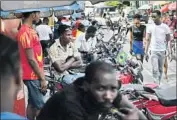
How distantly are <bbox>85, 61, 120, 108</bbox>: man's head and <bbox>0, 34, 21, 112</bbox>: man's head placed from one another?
1057mm

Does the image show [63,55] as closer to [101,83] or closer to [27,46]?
[27,46]

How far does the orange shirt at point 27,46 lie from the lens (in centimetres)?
515

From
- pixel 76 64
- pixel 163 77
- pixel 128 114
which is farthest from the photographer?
pixel 163 77

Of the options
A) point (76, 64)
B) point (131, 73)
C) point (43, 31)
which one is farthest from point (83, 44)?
point (76, 64)

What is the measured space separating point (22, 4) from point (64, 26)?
84.3 inches

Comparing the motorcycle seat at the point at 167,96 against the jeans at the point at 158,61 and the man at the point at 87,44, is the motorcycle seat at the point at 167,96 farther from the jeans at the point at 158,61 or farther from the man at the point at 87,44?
the man at the point at 87,44

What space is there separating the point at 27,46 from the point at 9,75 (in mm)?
3287

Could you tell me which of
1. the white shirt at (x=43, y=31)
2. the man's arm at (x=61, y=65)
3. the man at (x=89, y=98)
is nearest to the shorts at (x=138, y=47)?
the white shirt at (x=43, y=31)

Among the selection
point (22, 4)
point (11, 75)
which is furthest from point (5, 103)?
point (22, 4)

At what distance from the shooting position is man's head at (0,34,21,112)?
1837 millimetres

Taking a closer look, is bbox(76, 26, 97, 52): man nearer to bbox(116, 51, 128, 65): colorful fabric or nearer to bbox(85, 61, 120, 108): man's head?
bbox(116, 51, 128, 65): colorful fabric

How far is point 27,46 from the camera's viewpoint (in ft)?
16.8

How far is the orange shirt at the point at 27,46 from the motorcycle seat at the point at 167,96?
143cm

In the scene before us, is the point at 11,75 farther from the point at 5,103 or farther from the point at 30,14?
the point at 30,14
